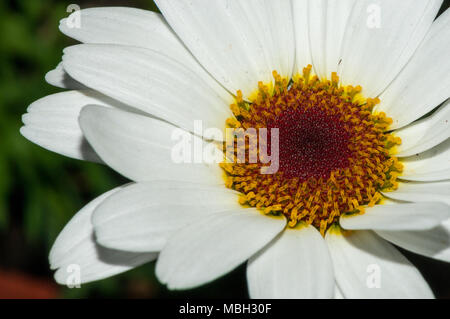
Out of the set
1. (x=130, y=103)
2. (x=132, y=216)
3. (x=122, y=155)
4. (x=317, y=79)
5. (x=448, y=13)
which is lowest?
(x=132, y=216)

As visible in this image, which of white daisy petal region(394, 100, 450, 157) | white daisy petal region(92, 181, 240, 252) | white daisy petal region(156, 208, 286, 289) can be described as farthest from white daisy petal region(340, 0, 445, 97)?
white daisy petal region(92, 181, 240, 252)

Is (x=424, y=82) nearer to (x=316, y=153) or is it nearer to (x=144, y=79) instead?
(x=316, y=153)

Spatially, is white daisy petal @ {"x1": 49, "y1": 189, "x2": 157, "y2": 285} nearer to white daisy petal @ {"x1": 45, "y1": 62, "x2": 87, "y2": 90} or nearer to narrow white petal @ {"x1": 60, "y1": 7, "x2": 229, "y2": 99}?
white daisy petal @ {"x1": 45, "y1": 62, "x2": 87, "y2": 90}

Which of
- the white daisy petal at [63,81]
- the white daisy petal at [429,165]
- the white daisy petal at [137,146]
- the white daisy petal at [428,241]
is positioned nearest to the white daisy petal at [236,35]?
the white daisy petal at [137,146]

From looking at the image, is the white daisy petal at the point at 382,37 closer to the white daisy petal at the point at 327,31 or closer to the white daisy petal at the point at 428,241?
the white daisy petal at the point at 327,31

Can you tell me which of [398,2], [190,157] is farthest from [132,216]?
[398,2]

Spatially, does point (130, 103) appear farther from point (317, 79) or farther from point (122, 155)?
point (317, 79)
